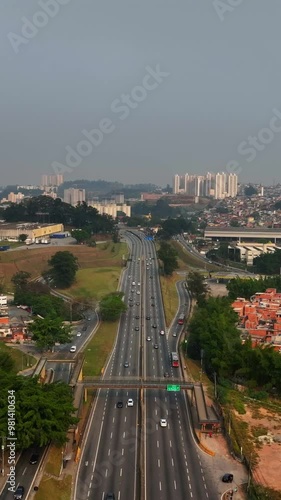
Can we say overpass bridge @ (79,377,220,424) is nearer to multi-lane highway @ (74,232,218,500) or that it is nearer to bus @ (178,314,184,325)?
multi-lane highway @ (74,232,218,500)

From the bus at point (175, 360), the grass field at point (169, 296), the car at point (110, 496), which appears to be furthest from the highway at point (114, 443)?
the grass field at point (169, 296)

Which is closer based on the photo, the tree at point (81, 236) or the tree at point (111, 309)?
the tree at point (111, 309)

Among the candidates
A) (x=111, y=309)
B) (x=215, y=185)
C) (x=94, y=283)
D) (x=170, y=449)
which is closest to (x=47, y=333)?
(x=111, y=309)

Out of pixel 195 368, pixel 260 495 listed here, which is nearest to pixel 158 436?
pixel 260 495

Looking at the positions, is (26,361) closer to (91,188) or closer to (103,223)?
(103,223)

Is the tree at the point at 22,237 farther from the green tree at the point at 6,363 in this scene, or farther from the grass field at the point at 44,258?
the green tree at the point at 6,363

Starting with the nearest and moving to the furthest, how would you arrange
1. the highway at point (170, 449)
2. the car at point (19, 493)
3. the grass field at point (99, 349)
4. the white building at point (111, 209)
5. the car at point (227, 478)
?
the car at point (19, 493) < the highway at point (170, 449) < the car at point (227, 478) < the grass field at point (99, 349) < the white building at point (111, 209)
